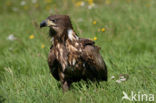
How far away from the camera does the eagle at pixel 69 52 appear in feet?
13.9

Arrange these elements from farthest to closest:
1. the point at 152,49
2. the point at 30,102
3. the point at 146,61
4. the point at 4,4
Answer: the point at 4,4, the point at 152,49, the point at 146,61, the point at 30,102

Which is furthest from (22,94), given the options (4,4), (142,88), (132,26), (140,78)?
(4,4)

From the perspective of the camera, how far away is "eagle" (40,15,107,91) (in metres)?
4.23

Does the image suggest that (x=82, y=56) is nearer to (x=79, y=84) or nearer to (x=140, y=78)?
(x=79, y=84)

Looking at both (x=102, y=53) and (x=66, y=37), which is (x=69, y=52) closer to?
(x=66, y=37)

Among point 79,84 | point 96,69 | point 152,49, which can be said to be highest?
point 96,69

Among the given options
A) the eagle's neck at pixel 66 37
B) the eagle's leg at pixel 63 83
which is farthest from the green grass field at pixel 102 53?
the eagle's neck at pixel 66 37

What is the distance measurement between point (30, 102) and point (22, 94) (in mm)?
276

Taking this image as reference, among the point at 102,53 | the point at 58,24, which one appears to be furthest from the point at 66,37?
the point at 102,53

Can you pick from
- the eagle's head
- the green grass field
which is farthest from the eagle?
the green grass field

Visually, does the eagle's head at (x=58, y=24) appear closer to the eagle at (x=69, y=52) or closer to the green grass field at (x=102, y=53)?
the eagle at (x=69, y=52)

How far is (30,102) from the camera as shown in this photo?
3.91m

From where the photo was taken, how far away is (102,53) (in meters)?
6.18

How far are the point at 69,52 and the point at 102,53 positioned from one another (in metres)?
2.05
